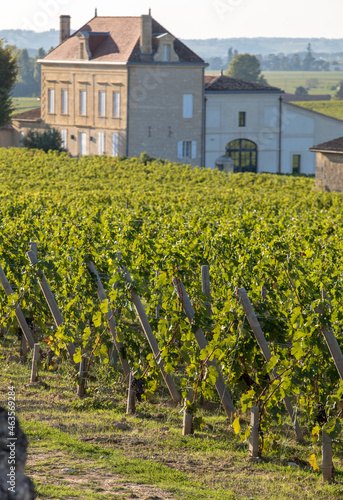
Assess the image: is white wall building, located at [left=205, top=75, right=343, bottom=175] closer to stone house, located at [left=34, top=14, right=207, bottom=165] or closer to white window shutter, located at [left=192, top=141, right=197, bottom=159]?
white window shutter, located at [left=192, top=141, right=197, bottom=159]

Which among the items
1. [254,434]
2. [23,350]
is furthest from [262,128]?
[254,434]

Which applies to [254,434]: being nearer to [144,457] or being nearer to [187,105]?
[144,457]

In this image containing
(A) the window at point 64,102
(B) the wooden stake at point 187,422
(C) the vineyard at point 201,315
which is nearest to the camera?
(C) the vineyard at point 201,315

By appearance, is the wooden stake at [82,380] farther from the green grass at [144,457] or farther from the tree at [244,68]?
the tree at [244,68]

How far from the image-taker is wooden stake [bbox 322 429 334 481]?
6.40 m

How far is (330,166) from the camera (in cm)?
2969

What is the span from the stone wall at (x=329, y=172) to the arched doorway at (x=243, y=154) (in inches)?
901

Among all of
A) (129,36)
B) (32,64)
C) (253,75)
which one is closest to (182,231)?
(129,36)

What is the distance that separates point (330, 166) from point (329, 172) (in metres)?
0.24

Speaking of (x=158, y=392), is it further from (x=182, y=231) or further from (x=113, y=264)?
(x=182, y=231)

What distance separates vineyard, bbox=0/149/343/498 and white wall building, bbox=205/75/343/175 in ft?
131

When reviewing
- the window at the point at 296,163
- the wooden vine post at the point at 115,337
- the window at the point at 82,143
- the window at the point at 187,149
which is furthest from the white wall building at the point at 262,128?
the wooden vine post at the point at 115,337

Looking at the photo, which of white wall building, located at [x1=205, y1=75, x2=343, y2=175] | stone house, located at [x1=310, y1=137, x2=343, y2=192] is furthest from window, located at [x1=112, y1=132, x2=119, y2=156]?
stone house, located at [x1=310, y1=137, x2=343, y2=192]

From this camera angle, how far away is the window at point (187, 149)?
51.1 m
